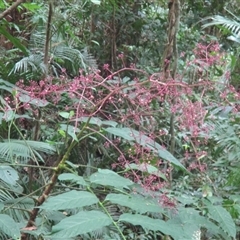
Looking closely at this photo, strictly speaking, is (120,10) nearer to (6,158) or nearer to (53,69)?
(53,69)

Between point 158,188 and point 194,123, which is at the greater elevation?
point 194,123

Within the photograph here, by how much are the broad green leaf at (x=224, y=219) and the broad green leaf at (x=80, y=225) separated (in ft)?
0.96

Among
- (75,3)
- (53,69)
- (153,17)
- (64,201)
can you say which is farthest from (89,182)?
(153,17)

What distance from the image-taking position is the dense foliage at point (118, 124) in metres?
0.92

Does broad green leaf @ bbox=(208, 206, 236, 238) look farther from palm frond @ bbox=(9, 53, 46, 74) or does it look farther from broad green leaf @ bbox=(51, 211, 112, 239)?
palm frond @ bbox=(9, 53, 46, 74)

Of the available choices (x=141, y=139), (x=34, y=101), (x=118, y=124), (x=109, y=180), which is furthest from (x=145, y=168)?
(x=118, y=124)

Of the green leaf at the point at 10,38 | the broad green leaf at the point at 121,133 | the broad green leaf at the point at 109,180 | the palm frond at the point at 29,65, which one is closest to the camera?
the broad green leaf at the point at 109,180

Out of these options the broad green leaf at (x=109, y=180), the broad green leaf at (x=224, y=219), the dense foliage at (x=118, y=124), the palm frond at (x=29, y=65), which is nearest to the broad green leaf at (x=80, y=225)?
the dense foliage at (x=118, y=124)

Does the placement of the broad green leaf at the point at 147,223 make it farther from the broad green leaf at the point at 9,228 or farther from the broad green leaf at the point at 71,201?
the broad green leaf at the point at 9,228

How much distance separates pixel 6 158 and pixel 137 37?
202 centimetres

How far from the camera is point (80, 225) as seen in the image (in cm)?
70

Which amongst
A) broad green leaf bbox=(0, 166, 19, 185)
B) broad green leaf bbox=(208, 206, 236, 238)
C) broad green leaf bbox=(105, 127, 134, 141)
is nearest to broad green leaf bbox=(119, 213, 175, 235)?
broad green leaf bbox=(208, 206, 236, 238)

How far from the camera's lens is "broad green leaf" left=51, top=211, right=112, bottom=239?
0.69 metres

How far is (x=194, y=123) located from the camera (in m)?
1.11
